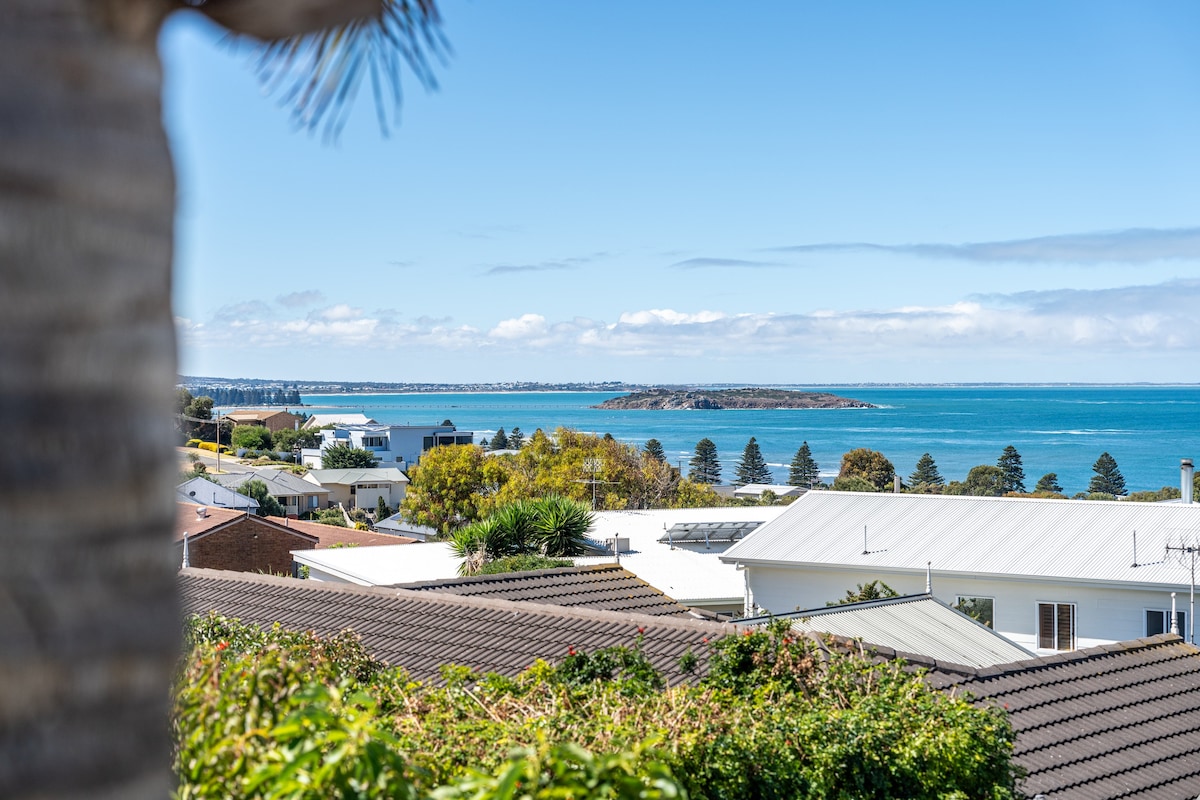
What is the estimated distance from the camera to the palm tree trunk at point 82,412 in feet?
4.62

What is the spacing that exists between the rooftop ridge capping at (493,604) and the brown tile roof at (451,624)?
0.01 meters

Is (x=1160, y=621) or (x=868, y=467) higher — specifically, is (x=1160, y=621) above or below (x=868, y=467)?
above

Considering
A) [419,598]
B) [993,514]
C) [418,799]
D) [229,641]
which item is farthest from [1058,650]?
[418,799]

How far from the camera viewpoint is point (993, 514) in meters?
27.8

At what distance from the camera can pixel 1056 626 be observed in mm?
24250

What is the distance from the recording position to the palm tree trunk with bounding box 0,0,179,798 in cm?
141

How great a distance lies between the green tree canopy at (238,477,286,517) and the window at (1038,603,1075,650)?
55.3 meters

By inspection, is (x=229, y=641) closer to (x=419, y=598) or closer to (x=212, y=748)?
(x=212, y=748)

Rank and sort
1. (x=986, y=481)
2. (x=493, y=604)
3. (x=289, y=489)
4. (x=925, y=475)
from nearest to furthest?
1. (x=493, y=604)
2. (x=289, y=489)
3. (x=986, y=481)
4. (x=925, y=475)


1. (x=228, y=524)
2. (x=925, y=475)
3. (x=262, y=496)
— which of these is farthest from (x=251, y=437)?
(x=228, y=524)

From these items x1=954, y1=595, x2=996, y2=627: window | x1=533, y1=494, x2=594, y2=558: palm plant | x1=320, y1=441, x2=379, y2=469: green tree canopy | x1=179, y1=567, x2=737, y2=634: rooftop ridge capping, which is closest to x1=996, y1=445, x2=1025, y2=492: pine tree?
x1=320, y1=441, x2=379, y2=469: green tree canopy

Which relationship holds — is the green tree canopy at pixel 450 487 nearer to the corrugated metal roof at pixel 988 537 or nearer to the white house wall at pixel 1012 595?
the corrugated metal roof at pixel 988 537

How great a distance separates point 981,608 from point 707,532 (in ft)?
29.7

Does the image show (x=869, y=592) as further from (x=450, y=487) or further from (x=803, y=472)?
(x=803, y=472)
